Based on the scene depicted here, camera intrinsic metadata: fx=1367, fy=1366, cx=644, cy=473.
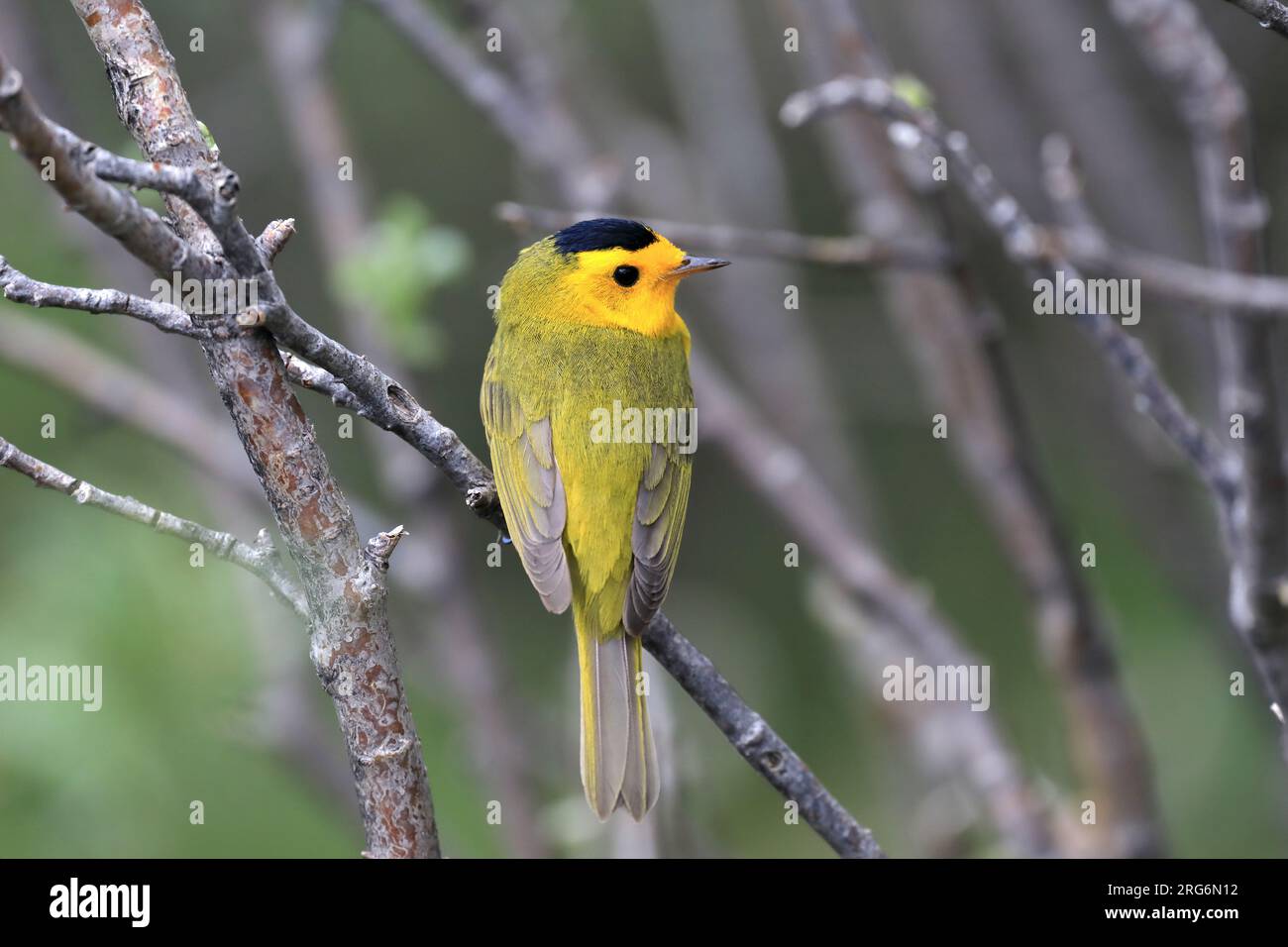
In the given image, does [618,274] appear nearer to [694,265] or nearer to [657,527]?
[694,265]

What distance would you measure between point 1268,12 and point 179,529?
1.91 m

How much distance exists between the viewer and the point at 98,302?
2.13m

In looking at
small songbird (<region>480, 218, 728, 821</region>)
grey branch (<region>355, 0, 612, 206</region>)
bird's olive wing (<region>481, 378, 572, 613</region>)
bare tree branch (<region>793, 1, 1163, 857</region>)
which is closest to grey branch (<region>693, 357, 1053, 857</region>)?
bare tree branch (<region>793, 1, 1163, 857</region>)

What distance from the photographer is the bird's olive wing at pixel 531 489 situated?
330cm

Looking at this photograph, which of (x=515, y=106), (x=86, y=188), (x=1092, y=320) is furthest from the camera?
(x=515, y=106)

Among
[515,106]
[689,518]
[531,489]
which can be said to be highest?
[515,106]

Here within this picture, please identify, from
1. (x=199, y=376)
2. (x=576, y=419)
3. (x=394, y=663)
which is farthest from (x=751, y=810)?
(x=394, y=663)

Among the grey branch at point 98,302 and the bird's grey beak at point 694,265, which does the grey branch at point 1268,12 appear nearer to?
the grey branch at point 98,302

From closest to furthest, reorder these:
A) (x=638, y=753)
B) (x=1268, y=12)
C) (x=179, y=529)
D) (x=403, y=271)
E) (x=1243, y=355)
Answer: (x=1268, y=12) → (x=179, y=529) → (x=1243, y=355) → (x=638, y=753) → (x=403, y=271)

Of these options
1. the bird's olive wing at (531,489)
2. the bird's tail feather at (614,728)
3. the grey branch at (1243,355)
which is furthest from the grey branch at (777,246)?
the bird's tail feather at (614,728)

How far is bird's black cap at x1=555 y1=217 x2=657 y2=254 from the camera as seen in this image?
3910 mm

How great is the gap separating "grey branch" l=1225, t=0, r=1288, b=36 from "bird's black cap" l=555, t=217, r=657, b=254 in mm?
2037

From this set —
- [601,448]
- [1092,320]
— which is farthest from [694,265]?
[1092,320]

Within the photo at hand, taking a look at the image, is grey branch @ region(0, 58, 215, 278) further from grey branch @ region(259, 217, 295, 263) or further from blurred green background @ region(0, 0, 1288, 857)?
blurred green background @ region(0, 0, 1288, 857)
